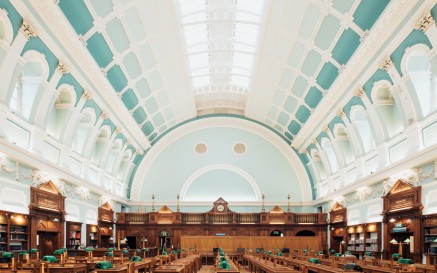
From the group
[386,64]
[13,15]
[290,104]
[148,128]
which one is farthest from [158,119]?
[13,15]

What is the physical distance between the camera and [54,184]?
19.8m

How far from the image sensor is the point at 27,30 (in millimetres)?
14320

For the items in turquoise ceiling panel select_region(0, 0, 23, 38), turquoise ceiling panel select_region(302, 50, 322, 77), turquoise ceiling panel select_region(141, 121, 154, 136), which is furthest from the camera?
turquoise ceiling panel select_region(141, 121, 154, 136)

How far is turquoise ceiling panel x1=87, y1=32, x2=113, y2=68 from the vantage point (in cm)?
1879

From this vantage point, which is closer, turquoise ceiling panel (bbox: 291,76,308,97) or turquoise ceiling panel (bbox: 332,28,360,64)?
turquoise ceiling panel (bbox: 332,28,360,64)

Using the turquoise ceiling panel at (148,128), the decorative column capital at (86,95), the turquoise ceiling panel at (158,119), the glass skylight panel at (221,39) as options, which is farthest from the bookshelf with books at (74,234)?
the turquoise ceiling panel at (158,119)

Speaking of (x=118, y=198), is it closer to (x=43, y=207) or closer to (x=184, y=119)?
(x=184, y=119)

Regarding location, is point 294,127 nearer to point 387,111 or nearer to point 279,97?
point 279,97

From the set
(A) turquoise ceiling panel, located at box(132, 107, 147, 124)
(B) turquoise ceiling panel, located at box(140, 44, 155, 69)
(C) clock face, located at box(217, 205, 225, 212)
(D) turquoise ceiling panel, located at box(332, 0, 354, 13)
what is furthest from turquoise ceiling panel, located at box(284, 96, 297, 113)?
(D) turquoise ceiling panel, located at box(332, 0, 354, 13)

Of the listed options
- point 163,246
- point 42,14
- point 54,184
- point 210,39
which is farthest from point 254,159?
point 42,14

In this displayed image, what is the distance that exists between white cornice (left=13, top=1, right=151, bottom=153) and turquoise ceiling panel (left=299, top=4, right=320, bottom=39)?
29.1 feet

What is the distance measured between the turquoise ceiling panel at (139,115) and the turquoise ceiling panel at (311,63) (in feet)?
35.2

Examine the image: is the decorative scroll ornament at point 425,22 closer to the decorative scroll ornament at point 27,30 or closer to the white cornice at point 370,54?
the white cornice at point 370,54

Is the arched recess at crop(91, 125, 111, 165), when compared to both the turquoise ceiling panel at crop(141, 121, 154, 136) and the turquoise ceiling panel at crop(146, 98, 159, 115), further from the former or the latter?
the turquoise ceiling panel at crop(141, 121, 154, 136)
